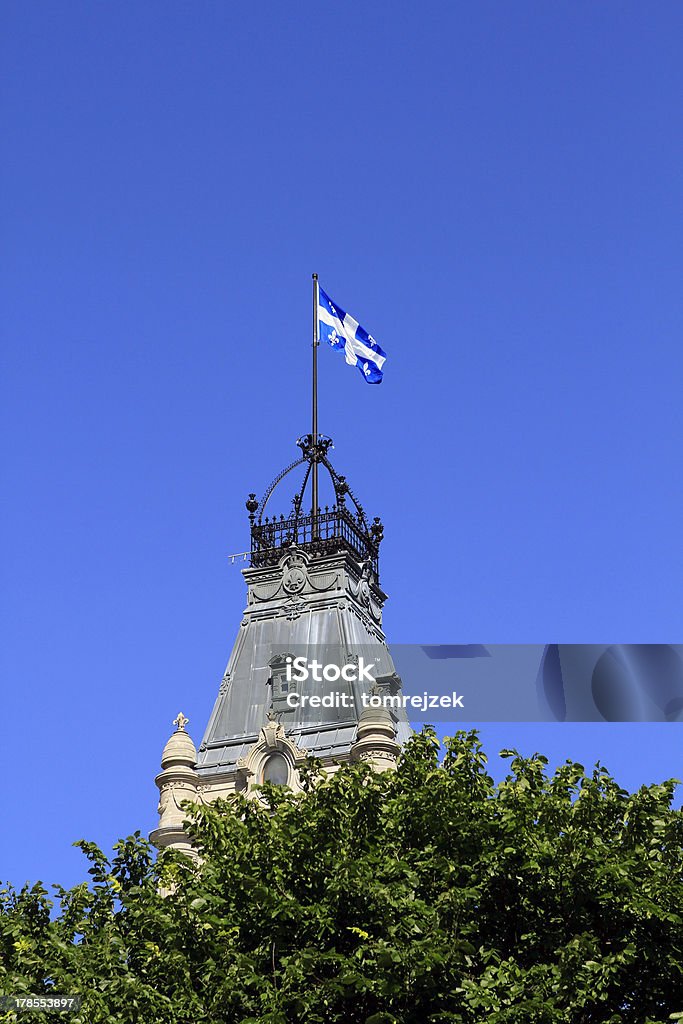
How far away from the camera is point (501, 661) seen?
156ft

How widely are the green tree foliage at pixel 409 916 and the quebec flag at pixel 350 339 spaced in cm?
3664

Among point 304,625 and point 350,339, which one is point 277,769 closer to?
point 304,625

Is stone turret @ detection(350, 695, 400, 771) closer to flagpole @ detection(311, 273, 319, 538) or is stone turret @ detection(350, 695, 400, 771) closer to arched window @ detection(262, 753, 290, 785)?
arched window @ detection(262, 753, 290, 785)

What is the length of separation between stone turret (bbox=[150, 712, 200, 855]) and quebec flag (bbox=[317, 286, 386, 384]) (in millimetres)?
Result: 19580

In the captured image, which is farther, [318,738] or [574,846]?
[318,738]

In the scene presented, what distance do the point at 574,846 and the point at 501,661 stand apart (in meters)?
9.63

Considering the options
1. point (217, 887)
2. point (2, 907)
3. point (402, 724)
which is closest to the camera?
point (217, 887)

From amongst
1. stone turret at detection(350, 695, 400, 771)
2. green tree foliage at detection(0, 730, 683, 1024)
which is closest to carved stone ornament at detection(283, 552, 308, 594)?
stone turret at detection(350, 695, 400, 771)

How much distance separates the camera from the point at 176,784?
62406mm

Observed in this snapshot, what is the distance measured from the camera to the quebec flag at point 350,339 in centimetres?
7612

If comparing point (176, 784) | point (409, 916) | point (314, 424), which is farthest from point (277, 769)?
point (409, 916)

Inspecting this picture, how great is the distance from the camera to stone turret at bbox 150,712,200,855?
199ft

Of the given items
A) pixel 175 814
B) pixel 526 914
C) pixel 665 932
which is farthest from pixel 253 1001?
pixel 175 814

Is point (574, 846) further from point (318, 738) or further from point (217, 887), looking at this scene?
point (318, 738)
